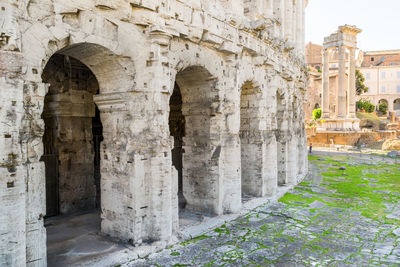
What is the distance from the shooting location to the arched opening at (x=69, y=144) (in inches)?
303

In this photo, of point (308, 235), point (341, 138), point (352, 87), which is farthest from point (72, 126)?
point (352, 87)

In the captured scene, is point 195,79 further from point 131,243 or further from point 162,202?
point 131,243

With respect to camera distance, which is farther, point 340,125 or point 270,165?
point 340,125

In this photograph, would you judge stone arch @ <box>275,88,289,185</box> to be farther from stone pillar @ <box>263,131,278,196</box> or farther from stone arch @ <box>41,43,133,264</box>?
stone arch @ <box>41,43,133,264</box>

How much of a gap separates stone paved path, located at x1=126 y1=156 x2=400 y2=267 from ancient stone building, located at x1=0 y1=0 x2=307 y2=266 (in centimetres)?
70

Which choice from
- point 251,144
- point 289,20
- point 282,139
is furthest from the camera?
point 289,20

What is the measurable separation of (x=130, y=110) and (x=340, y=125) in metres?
28.8

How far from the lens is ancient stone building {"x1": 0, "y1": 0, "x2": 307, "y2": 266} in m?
4.21

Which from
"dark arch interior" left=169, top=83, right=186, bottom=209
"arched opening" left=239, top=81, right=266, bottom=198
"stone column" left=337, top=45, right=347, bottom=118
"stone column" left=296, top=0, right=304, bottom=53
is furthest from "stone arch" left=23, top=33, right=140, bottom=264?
"stone column" left=337, top=45, right=347, bottom=118

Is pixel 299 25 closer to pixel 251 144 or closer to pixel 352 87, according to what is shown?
pixel 251 144

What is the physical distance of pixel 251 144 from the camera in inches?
392

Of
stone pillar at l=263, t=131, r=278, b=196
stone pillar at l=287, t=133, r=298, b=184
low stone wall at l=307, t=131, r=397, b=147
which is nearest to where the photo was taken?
stone pillar at l=263, t=131, r=278, b=196

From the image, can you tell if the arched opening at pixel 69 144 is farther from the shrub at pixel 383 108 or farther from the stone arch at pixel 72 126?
the shrub at pixel 383 108

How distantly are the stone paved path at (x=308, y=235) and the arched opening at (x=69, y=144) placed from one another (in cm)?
277
